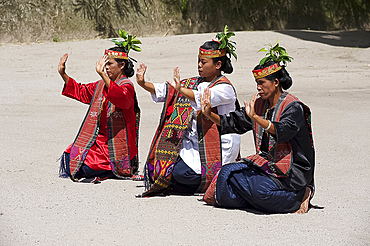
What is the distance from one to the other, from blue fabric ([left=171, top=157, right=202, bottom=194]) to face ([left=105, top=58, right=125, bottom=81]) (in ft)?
3.47

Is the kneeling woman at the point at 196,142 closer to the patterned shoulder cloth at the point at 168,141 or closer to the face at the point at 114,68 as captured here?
the patterned shoulder cloth at the point at 168,141

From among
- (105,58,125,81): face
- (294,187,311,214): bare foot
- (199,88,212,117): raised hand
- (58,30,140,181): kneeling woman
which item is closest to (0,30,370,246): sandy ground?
(294,187,311,214): bare foot

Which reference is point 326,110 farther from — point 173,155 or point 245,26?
point 245,26

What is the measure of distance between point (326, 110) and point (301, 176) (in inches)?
198

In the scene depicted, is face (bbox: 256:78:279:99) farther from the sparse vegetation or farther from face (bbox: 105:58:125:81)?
the sparse vegetation

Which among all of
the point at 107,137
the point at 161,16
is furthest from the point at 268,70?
the point at 161,16

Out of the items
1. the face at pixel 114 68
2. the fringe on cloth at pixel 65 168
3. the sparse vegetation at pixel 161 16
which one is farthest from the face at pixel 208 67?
the sparse vegetation at pixel 161 16

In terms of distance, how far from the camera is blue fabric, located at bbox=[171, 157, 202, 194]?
15.2 ft

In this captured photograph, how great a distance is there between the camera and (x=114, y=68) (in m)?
5.21

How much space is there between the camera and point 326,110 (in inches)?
347

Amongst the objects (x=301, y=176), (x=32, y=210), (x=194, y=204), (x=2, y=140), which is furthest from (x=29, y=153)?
(x=301, y=176)

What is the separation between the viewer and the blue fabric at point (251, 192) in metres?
4.02

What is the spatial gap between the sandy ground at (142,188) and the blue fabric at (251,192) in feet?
0.25

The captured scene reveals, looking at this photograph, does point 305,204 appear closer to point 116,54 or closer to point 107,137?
point 107,137
